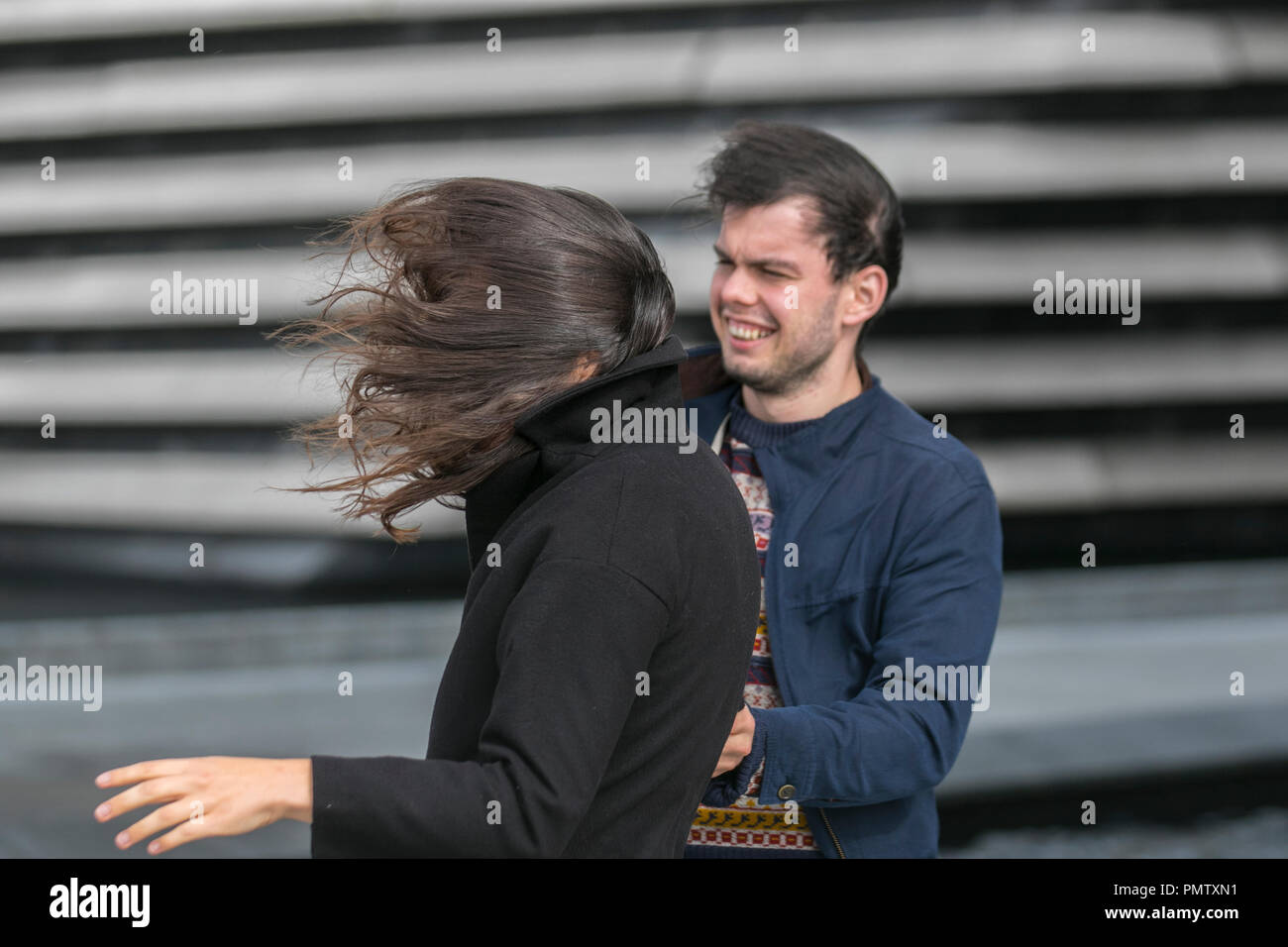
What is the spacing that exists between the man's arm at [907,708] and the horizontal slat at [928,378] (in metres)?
2.03

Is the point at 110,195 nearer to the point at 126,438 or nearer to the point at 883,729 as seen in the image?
the point at 126,438

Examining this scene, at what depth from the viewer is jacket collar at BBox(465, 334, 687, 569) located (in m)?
1.18

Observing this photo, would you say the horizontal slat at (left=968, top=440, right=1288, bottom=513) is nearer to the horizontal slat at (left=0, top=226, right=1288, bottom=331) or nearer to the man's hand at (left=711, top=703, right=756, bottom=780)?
the horizontal slat at (left=0, top=226, right=1288, bottom=331)

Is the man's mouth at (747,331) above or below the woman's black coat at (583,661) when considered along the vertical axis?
above

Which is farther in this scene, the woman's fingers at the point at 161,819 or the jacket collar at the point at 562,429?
the jacket collar at the point at 562,429

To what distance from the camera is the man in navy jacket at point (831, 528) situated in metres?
1.68

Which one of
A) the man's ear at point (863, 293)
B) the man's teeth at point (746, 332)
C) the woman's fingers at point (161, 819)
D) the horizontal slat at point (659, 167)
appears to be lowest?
the woman's fingers at point (161, 819)

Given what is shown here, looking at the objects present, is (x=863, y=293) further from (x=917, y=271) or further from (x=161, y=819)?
(x=917, y=271)

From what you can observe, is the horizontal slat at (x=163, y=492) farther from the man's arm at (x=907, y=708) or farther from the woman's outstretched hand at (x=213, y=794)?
the woman's outstretched hand at (x=213, y=794)

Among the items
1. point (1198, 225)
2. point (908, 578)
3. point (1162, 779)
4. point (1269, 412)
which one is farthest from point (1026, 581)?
point (908, 578)

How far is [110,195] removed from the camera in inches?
153

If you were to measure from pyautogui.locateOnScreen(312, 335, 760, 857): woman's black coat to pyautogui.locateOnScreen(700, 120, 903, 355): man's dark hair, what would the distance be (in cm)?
93

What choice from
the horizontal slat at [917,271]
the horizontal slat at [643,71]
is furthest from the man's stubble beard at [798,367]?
the horizontal slat at [643,71]

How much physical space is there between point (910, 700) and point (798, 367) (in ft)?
2.03
